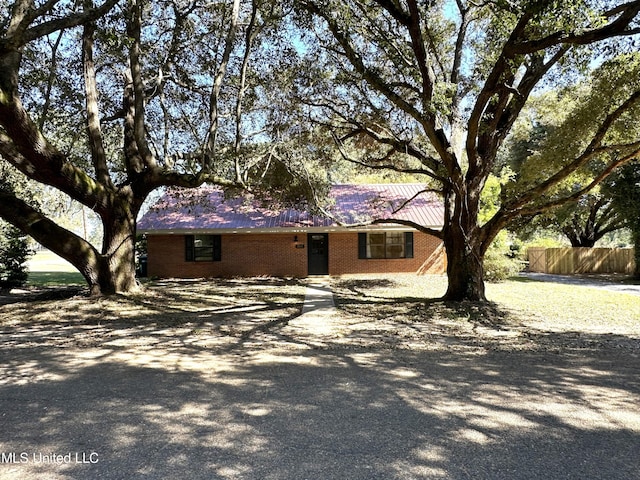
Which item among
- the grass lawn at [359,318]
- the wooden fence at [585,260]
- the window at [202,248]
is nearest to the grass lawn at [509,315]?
the grass lawn at [359,318]

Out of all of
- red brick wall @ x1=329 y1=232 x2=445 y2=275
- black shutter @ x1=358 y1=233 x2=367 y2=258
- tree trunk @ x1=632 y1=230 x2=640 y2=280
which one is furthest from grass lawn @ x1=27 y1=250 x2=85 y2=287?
tree trunk @ x1=632 y1=230 x2=640 y2=280

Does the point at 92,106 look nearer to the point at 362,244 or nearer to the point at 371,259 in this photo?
the point at 362,244

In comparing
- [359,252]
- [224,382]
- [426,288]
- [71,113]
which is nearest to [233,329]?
[224,382]

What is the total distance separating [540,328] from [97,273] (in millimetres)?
10957

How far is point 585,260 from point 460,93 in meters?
17.2

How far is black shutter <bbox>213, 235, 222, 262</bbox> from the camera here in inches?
813

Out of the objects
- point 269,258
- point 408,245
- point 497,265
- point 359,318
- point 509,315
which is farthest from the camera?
point 269,258

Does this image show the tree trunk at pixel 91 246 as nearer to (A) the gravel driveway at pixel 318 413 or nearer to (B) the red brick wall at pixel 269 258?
(A) the gravel driveway at pixel 318 413

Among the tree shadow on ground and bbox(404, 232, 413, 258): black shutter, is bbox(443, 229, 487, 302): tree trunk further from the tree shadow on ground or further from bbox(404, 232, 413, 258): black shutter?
bbox(404, 232, 413, 258): black shutter

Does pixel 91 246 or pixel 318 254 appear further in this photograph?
pixel 318 254

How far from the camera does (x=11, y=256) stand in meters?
16.7

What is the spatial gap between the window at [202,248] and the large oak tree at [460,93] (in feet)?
30.0

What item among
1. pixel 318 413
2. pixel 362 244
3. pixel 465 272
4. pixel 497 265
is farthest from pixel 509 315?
pixel 362 244

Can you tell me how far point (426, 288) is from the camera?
15.8 meters
